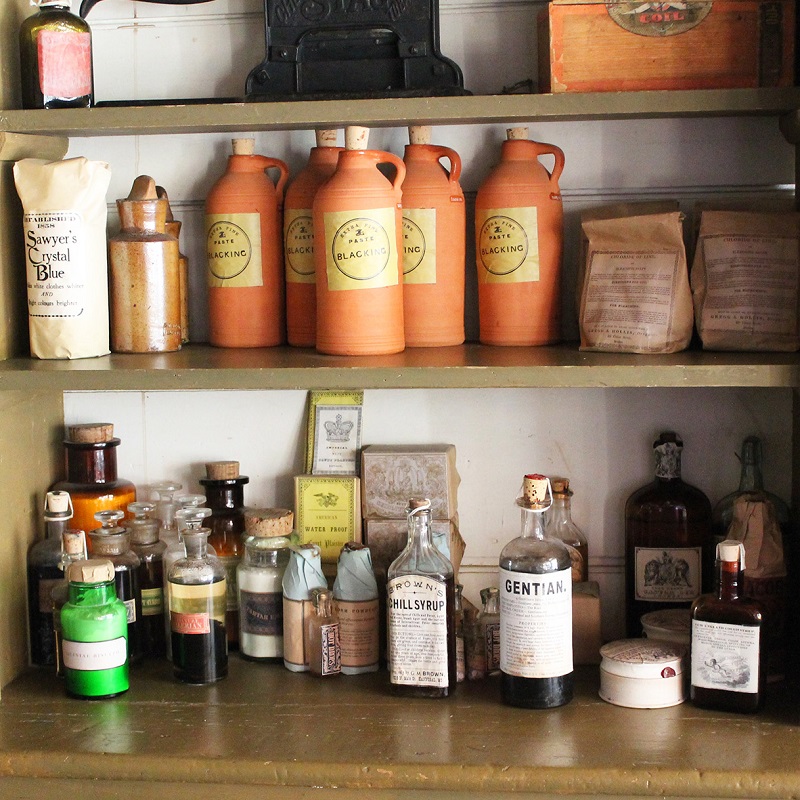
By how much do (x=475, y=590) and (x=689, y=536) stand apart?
0.35 m

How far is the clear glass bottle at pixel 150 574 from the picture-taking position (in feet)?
5.41

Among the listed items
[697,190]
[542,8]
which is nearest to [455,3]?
[542,8]

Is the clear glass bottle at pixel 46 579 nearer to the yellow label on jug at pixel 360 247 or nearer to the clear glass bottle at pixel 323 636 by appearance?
the clear glass bottle at pixel 323 636

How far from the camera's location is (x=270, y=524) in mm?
1592

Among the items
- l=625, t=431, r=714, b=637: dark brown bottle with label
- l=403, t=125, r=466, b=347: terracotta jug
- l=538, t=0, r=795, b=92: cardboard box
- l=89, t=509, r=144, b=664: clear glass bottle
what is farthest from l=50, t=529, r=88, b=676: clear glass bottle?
l=538, t=0, r=795, b=92: cardboard box

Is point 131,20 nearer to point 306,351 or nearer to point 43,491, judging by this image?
point 306,351

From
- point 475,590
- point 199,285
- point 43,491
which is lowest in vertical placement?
point 475,590

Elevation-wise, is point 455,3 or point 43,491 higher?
point 455,3

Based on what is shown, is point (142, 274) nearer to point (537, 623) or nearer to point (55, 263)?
point (55, 263)

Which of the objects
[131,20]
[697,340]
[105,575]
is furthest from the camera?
[131,20]

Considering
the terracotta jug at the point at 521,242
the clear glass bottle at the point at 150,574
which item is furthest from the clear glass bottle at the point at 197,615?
the terracotta jug at the point at 521,242

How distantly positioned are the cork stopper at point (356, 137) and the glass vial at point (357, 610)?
1.88 ft

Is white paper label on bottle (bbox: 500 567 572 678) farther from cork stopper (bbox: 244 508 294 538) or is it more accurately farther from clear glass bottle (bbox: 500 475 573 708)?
cork stopper (bbox: 244 508 294 538)

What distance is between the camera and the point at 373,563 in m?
1.65
